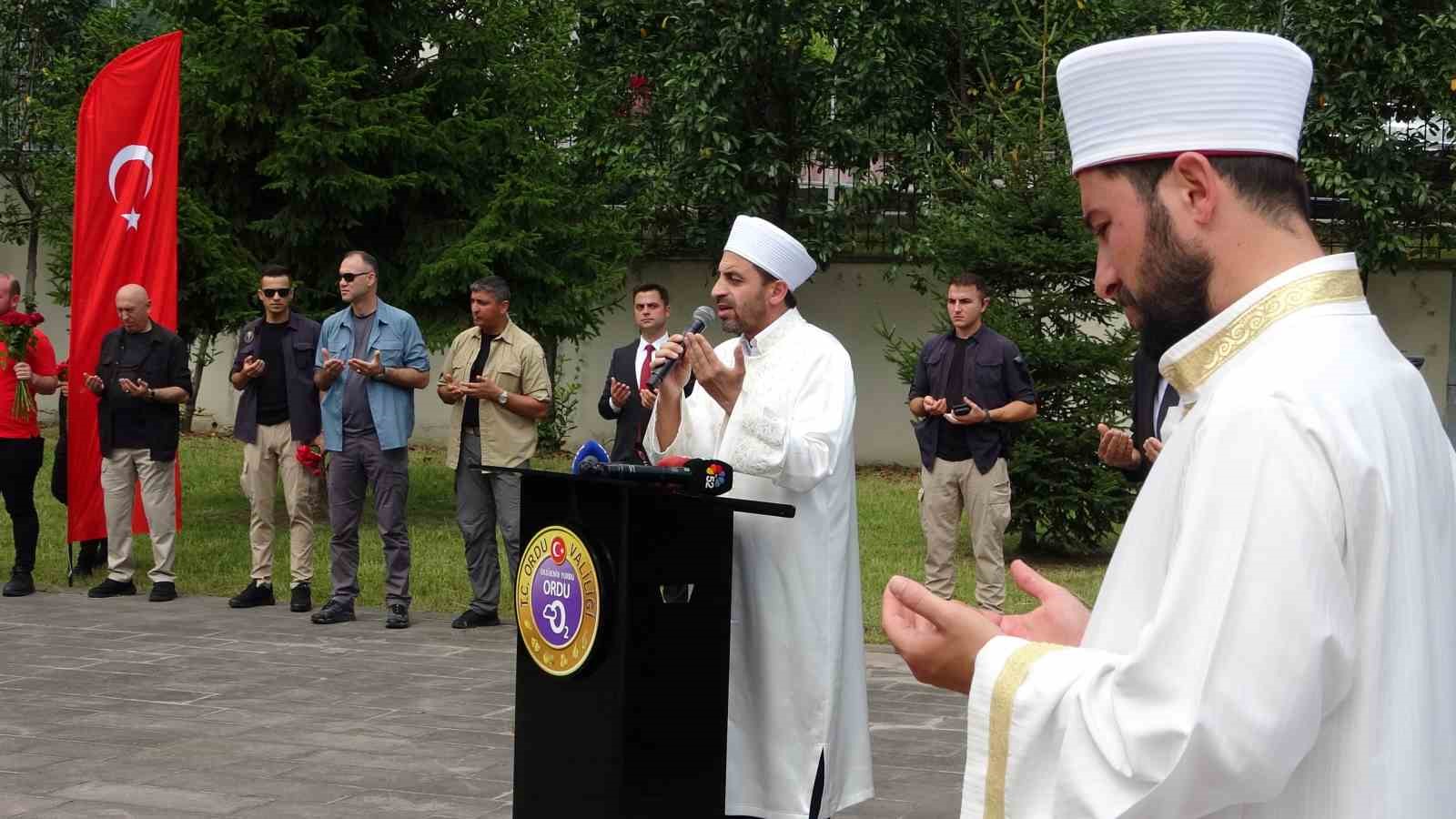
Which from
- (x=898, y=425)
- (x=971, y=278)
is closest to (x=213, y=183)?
(x=971, y=278)

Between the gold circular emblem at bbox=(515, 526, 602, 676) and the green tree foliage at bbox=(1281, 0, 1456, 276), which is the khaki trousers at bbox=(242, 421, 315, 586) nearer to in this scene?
the gold circular emblem at bbox=(515, 526, 602, 676)

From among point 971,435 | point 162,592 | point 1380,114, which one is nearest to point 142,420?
point 162,592

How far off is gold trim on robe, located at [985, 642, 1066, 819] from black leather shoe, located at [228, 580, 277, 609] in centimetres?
970

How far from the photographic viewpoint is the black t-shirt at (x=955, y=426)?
404 inches

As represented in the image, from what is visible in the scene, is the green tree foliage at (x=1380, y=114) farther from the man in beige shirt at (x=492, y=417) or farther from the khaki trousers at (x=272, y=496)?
the khaki trousers at (x=272, y=496)

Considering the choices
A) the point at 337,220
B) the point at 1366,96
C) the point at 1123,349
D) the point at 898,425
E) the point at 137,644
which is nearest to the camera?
the point at 137,644

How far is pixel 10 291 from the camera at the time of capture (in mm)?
11398

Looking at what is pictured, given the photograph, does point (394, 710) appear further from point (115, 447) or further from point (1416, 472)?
point (1416, 472)

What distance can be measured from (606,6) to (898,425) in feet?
21.8

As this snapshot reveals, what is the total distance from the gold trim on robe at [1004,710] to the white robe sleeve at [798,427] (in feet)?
10.3

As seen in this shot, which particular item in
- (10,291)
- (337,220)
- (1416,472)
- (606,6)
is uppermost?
(606,6)

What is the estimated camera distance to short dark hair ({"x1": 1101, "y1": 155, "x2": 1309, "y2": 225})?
6.07 feet

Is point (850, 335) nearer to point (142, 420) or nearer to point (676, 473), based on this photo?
point (142, 420)

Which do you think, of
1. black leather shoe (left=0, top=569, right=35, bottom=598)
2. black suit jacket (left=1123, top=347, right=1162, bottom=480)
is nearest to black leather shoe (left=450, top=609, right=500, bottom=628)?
black leather shoe (left=0, top=569, right=35, bottom=598)
